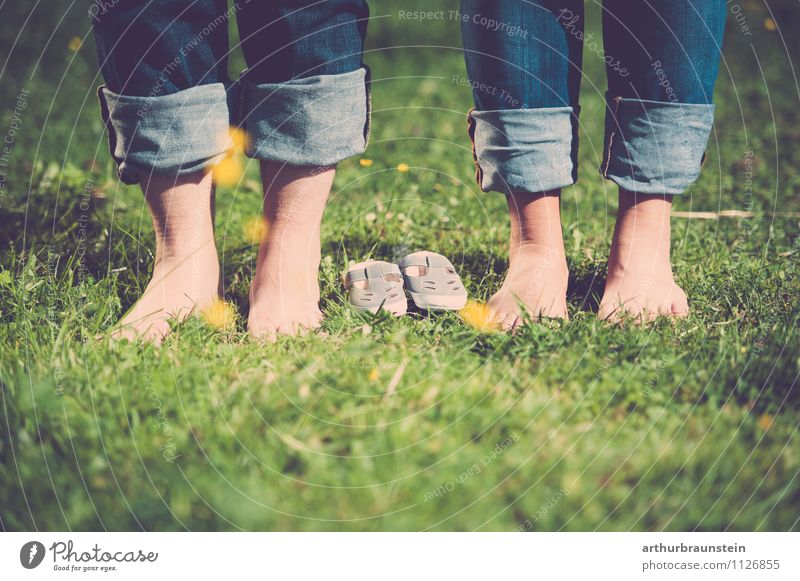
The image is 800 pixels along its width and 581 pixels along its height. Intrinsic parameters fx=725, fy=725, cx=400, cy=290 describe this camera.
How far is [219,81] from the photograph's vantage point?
1.44m

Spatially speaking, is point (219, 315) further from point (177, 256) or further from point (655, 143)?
point (655, 143)

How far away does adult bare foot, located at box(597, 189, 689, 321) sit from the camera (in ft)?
4.99

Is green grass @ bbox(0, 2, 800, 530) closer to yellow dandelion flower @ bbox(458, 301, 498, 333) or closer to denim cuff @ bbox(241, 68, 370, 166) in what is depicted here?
yellow dandelion flower @ bbox(458, 301, 498, 333)

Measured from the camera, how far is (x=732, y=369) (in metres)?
1.32

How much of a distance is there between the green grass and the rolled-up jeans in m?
0.36

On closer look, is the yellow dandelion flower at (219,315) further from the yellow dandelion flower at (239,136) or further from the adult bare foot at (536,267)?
the adult bare foot at (536,267)

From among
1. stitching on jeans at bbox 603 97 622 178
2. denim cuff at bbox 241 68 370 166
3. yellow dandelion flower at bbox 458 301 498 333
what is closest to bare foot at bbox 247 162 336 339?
denim cuff at bbox 241 68 370 166

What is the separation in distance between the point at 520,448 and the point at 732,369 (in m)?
0.47

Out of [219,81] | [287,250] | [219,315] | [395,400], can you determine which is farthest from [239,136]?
[395,400]

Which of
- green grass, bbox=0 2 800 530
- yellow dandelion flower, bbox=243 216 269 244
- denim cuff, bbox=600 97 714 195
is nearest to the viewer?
green grass, bbox=0 2 800 530

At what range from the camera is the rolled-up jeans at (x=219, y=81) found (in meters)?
1.34

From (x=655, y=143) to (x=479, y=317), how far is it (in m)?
0.50

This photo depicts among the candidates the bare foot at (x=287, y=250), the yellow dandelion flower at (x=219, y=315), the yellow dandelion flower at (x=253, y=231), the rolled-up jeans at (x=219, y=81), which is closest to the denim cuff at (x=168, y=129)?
the rolled-up jeans at (x=219, y=81)
